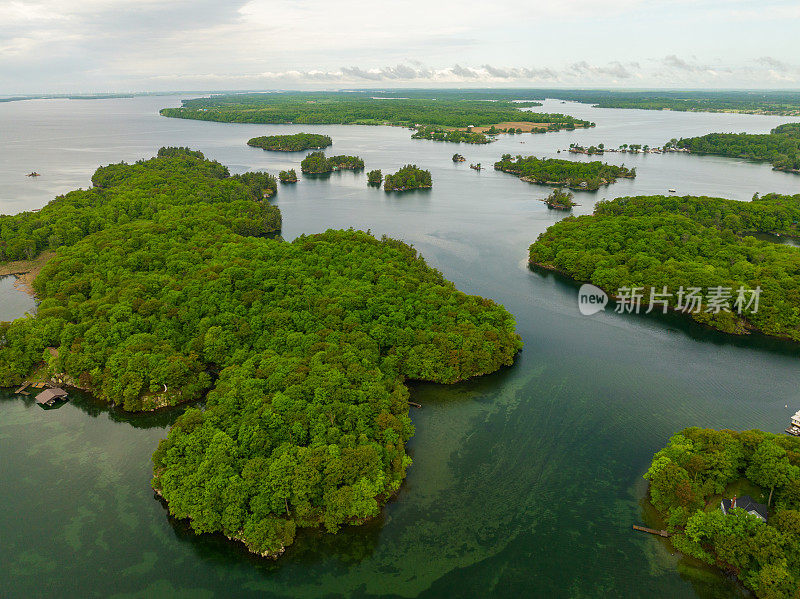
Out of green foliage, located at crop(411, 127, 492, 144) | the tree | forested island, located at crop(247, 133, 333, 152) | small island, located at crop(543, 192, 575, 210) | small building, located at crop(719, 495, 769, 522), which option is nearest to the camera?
small building, located at crop(719, 495, 769, 522)

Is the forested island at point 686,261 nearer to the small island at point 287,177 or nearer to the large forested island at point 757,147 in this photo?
the small island at point 287,177

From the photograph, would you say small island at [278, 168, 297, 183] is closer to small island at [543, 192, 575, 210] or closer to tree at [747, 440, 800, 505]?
small island at [543, 192, 575, 210]

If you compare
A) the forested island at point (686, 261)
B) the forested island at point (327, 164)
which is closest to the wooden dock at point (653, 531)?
the forested island at point (686, 261)

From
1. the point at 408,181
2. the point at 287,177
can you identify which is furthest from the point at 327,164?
the point at 408,181

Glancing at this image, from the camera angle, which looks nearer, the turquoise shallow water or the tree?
the turquoise shallow water

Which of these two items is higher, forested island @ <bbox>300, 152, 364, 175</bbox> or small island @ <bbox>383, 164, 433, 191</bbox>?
forested island @ <bbox>300, 152, 364, 175</bbox>

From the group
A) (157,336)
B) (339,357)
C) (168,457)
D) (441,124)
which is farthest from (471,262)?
(441,124)

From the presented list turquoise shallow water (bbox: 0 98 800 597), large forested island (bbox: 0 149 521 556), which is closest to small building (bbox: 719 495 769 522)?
turquoise shallow water (bbox: 0 98 800 597)
